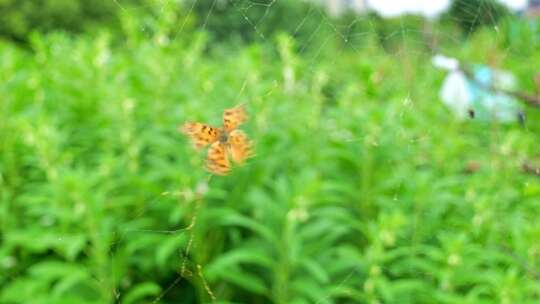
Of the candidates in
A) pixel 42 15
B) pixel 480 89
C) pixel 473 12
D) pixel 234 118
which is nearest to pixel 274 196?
pixel 480 89

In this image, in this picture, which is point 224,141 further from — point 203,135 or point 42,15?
point 42,15

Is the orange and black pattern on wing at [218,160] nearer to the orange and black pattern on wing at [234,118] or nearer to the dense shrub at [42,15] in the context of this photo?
the orange and black pattern on wing at [234,118]

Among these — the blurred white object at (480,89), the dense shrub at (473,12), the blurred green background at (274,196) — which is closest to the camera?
the dense shrub at (473,12)

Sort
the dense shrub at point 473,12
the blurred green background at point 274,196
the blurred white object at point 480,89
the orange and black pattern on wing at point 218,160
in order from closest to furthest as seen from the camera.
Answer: the orange and black pattern on wing at point 218,160
the dense shrub at point 473,12
the blurred white object at point 480,89
the blurred green background at point 274,196

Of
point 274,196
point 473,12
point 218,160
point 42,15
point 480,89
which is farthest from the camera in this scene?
point 42,15

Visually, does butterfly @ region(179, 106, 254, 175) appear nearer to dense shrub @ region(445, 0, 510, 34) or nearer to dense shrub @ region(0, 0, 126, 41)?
dense shrub @ region(445, 0, 510, 34)

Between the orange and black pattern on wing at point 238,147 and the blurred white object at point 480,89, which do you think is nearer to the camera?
the orange and black pattern on wing at point 238,147

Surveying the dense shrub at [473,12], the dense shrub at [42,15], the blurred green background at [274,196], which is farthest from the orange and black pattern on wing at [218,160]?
the dense shrub at [42,15]

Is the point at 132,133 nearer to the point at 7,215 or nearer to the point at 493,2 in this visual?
the point at 7,215
